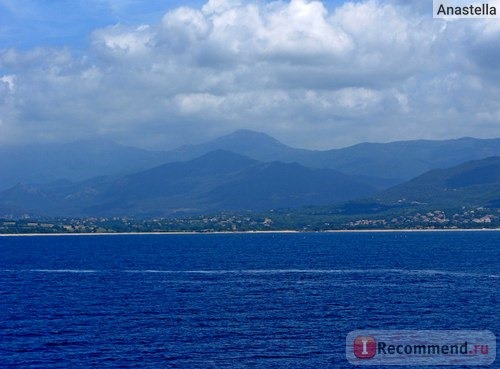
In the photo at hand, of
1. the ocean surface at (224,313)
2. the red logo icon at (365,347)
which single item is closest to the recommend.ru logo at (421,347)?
the red logo icon at (365,347)

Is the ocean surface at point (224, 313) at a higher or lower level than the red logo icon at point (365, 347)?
higher

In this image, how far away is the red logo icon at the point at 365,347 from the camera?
3339 inches

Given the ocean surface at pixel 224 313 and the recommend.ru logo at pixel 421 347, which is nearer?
the recommend.ru logo at pixel 421 347

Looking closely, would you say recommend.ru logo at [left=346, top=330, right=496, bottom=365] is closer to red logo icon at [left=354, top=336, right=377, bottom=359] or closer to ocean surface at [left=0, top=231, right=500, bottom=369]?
red logo icon at [left=354, top=336, right=377, bottom=359]

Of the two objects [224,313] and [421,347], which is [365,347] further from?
[224,313]

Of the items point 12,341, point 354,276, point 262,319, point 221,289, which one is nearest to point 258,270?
point 354,276

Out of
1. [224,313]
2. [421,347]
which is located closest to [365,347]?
[421,347]

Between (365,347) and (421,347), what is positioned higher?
(421,347)

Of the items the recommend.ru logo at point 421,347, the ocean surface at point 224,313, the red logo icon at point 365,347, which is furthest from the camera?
the red logo icon at point 365,347

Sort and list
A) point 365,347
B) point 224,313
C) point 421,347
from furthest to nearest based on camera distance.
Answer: point 224,313, point 365,347, point 421,347

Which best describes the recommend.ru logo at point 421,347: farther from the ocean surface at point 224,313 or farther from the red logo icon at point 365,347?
the ocean surface at point 224,313

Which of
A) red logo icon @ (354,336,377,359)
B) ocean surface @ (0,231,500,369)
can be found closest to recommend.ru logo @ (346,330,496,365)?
red logo icon @ (354,336,377,359)

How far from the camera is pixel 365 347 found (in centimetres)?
8831

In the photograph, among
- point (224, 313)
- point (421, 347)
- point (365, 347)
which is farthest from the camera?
point (224, 313)
